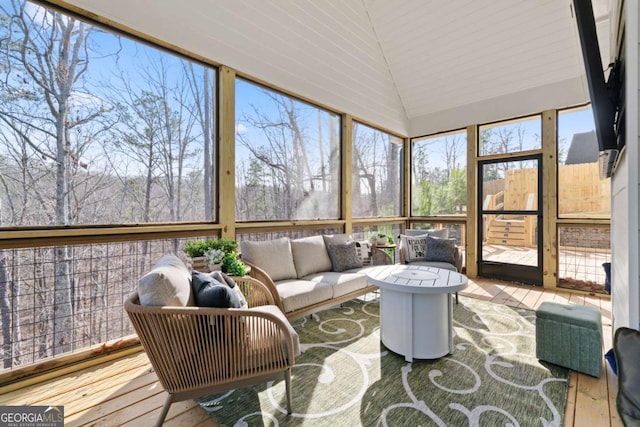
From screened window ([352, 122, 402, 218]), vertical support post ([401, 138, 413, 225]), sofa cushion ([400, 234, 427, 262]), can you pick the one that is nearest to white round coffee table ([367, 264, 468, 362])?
sofa cushion ([400, 234, 427, 262])

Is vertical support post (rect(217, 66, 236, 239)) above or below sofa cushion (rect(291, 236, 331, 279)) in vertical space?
above

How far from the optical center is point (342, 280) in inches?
123

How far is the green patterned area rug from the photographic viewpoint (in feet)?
5.52

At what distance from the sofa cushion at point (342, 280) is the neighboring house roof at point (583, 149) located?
138 inches

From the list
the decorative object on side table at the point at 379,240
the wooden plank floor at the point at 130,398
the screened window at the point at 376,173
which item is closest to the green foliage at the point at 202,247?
the wooden plank floor at the point at 130,398

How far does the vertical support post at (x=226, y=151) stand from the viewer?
3.03m

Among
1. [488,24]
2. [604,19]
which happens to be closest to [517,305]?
[604,19]

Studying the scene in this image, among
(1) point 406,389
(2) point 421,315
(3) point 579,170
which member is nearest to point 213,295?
(1) point 406,389

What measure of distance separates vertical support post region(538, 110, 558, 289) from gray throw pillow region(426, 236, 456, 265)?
160cm

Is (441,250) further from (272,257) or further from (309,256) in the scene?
(272,257)

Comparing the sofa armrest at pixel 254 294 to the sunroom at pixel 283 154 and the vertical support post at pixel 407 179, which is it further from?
the vertical support post at pixel 407 179

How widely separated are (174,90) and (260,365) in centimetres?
258

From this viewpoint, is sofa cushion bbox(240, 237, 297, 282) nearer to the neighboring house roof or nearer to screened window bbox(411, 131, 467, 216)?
screened window bbox(411, 131, 467, 216)

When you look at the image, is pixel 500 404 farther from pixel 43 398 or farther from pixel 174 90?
pixel 174 90
